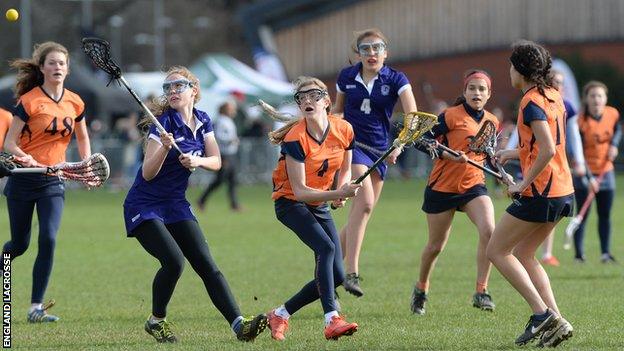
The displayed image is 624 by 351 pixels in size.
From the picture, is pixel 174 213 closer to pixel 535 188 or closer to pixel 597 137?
pixel 535 188

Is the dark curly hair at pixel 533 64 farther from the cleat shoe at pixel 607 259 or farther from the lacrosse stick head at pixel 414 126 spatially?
the cleat shoe at pixel 607 259

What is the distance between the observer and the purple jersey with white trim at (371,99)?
11.9 metres

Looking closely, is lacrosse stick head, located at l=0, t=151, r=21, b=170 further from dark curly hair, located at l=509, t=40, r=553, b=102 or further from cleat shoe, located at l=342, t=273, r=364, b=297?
dark curly hair, located at l=509, t=40, r=553, b=102

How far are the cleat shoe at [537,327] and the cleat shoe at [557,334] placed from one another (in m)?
0.02

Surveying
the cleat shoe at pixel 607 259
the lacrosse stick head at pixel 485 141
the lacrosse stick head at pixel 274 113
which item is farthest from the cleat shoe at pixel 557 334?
the cleat shoe at pixel 607 259

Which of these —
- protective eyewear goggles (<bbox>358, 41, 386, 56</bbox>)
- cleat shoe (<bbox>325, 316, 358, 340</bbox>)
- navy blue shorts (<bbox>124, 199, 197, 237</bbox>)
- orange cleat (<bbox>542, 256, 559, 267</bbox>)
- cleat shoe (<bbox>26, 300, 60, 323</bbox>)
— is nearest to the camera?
cleat shoe (<bbox>325, 316, 358, 340</bbox>)

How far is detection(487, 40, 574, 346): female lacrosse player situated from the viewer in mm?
8703

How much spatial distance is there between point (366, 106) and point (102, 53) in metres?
3.33

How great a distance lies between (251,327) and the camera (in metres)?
9.10

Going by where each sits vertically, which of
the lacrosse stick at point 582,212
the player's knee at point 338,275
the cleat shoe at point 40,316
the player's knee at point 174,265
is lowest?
the lacrosse stick at point 582,212

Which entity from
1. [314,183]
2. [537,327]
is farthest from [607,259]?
[537,327]

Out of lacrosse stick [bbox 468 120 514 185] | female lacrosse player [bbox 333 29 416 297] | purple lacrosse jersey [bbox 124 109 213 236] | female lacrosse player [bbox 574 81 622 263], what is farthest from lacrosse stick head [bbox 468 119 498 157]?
female lacrosse player [bbox 574 81 622 263]

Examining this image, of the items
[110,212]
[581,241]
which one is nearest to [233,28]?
[110,212]

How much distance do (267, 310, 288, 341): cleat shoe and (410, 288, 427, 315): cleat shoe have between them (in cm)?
183
